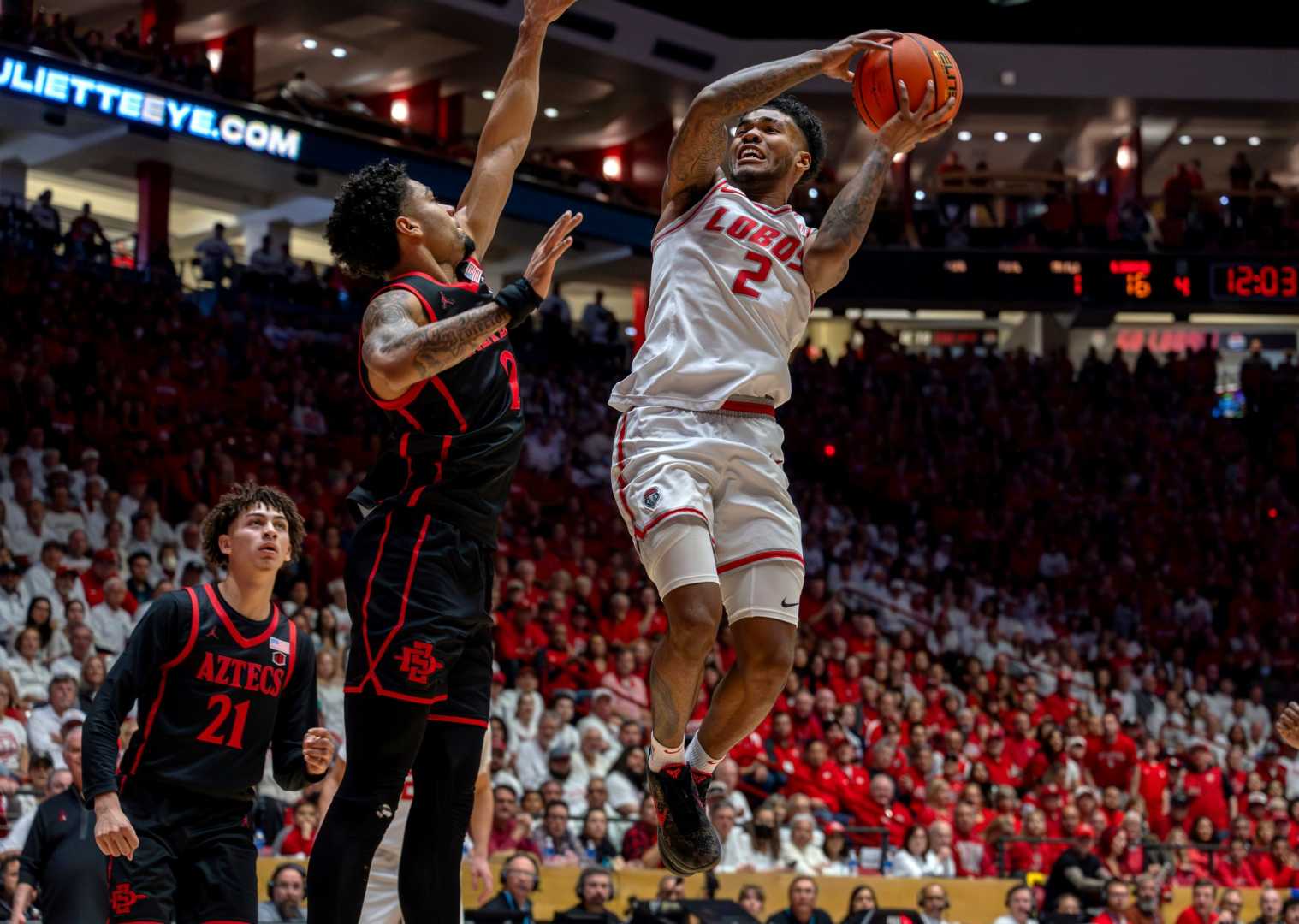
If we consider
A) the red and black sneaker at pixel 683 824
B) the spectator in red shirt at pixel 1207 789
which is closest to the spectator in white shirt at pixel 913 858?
the spectator in red shirt at pixel 1207 789

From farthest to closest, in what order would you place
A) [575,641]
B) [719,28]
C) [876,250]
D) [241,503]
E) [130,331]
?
[719,28], [876,250], [130,331], [575,641], [241,503]

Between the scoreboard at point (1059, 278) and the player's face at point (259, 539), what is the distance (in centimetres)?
2090

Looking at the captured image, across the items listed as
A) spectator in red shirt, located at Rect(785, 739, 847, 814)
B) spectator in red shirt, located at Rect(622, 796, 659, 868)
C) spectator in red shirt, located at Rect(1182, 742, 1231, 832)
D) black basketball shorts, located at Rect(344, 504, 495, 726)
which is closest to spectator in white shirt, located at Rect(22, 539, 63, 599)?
spectator in red shirt, located at Rect(622, 796, 659, 868)

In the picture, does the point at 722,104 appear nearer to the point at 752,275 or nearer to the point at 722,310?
the point at 752,275

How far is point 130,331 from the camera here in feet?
56.1

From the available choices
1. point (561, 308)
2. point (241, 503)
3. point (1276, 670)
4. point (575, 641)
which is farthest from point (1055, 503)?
point (241, 503)

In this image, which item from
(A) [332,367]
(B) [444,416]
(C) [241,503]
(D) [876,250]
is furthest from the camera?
(D) [876,250]

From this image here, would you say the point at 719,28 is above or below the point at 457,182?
above

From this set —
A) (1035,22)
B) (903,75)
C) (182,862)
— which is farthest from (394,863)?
(1035,22)

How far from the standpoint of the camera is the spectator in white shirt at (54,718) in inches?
401

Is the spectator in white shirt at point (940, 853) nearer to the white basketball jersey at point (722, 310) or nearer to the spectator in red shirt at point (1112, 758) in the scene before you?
the spectator in red shirt at point (1112, 758)

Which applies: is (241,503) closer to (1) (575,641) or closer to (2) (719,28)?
(1) (575,641)

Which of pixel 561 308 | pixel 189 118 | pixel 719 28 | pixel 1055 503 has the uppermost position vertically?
pixel 719 28

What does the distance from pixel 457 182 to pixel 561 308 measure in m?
2.43
